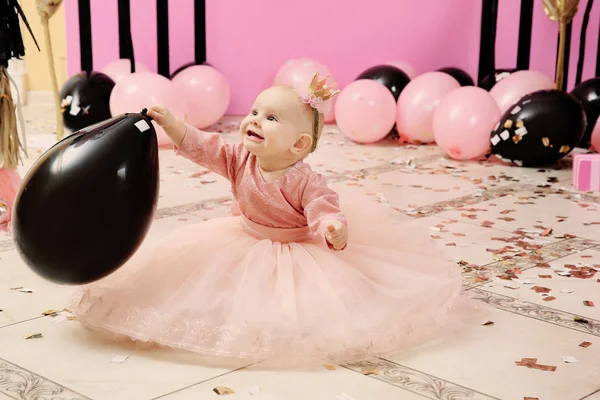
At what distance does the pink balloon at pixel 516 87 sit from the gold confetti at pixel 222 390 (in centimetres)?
314

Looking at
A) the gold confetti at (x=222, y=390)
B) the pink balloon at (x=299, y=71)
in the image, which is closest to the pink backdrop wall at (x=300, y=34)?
the pink balloon at (x=299, y=71)

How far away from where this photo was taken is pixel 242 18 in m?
5.81

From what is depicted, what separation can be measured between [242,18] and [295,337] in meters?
4.27

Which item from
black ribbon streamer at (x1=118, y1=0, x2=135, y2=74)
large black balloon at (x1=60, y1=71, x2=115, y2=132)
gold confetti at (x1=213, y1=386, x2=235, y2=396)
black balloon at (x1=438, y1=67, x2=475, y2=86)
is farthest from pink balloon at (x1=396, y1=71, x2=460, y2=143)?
gold confetti at (x1=213, y1=386, x2=235, y2=396)

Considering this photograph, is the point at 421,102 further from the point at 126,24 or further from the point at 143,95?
the point at 126,24

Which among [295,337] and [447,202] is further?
[447,202]

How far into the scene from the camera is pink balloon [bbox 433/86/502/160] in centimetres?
436

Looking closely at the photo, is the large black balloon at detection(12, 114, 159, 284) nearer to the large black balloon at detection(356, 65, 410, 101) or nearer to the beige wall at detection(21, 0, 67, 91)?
the large black balloon at detection(356, 65, 410, 101)

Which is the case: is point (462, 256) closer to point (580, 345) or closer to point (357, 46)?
point (580, 345)

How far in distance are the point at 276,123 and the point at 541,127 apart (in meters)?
2.44

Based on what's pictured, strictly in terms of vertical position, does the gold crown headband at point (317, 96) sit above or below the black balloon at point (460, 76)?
above

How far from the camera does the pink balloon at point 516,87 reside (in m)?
4.56

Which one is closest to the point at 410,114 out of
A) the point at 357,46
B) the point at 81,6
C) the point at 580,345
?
the point at 357,46

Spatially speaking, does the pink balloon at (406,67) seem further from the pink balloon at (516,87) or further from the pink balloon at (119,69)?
the pink balloon at (119,69)
